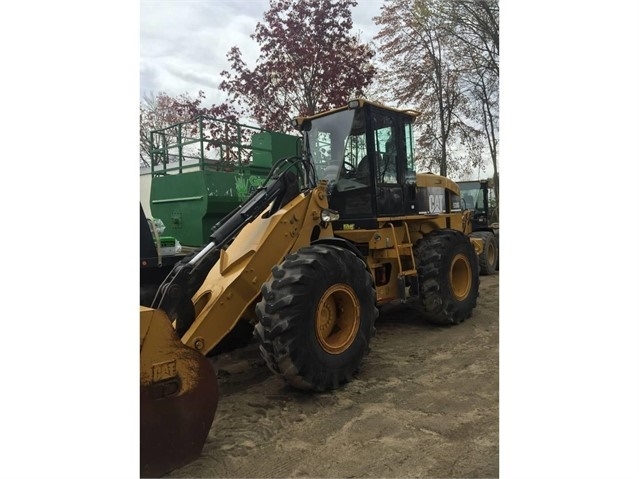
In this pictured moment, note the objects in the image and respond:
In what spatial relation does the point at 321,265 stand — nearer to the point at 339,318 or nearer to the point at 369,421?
the point at 339,318

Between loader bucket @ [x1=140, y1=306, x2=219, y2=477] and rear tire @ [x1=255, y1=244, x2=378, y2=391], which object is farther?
rear tire @ [x1=255, y1=244, x2=378, y2=391]

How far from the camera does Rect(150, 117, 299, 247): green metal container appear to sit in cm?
682

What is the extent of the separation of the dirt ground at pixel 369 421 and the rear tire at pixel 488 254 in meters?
5.24

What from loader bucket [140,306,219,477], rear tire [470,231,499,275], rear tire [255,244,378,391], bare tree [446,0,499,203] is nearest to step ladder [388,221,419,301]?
rear tire [255,244,378,391]

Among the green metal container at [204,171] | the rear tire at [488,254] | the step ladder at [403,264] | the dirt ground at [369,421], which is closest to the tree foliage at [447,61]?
the step ladder at [403,264]

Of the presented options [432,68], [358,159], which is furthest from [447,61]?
[358,159]

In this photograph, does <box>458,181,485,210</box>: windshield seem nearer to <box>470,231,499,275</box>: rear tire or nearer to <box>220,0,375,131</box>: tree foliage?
<box>470,231,499,275</box>: rear tire

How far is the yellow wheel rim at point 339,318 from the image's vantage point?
148 inches

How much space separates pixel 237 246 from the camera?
399 centimetres

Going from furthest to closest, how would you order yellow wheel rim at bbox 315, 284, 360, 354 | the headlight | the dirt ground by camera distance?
1. the headlight
2. yellow wheel rim at bbox 315, 284, 360, 354
3. the dirt ground

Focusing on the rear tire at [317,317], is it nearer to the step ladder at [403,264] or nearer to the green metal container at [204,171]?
the step ladder at [403,264]

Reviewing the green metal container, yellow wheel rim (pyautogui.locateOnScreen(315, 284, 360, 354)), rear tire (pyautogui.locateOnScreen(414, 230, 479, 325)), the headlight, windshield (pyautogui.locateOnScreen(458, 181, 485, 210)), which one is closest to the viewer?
yellow wheel rim (pyautogui.locateOnScreen(315, 284, 360, 354))

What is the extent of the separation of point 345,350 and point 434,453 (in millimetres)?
1166
